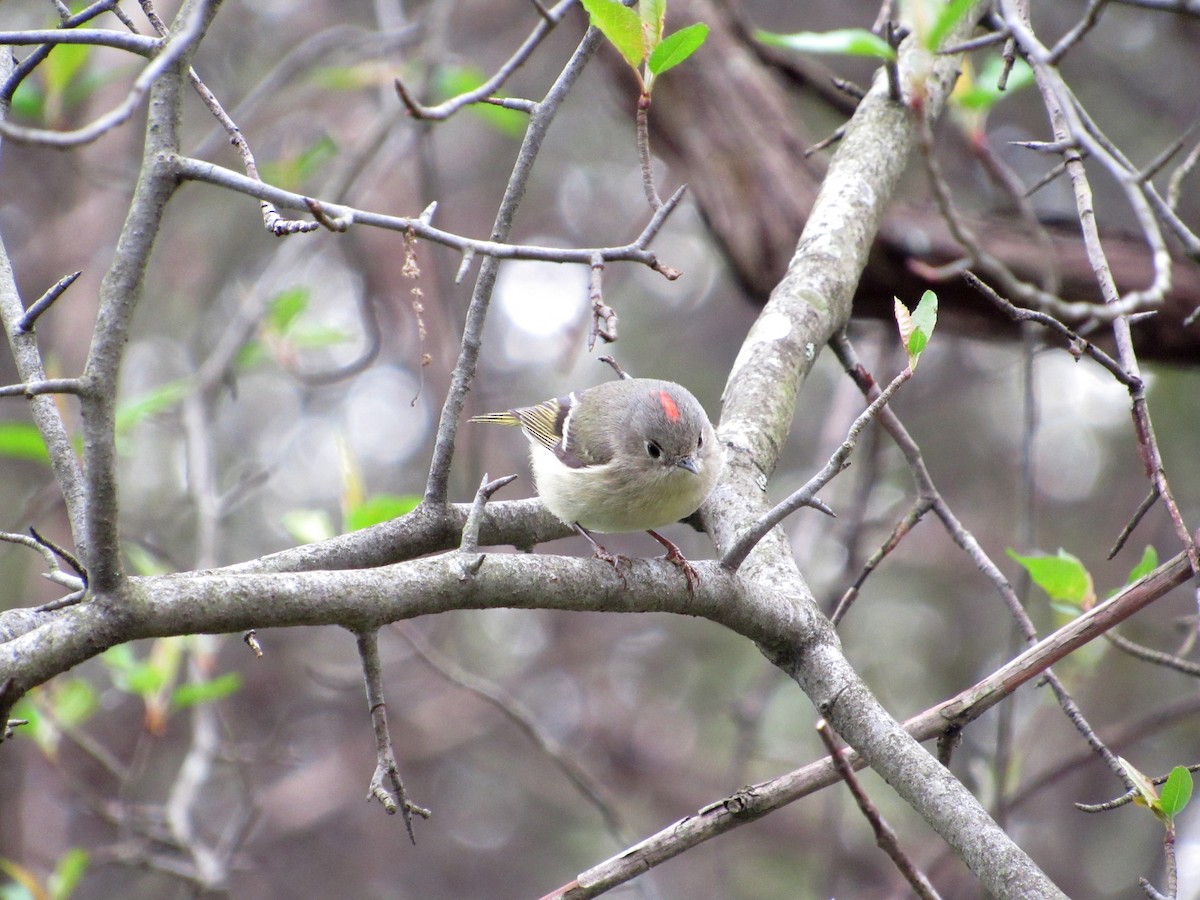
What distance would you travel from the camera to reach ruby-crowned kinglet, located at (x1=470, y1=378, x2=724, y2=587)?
11.4 ft

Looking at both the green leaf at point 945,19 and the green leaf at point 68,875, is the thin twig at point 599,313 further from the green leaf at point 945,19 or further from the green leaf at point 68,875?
the green leaf at point 68,875

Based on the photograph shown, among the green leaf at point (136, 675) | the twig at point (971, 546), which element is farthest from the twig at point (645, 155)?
the green leaf at point (136, 675)

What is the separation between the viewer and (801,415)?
1101 cm

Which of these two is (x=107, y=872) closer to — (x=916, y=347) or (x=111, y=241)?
(x=111, y=241)

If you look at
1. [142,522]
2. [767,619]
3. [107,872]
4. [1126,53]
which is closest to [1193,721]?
[1126,53]

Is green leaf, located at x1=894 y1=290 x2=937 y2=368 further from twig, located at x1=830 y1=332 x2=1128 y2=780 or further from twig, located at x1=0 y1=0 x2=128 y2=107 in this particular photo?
twig, located at x1=0 y1=0 x2=128 y2=107

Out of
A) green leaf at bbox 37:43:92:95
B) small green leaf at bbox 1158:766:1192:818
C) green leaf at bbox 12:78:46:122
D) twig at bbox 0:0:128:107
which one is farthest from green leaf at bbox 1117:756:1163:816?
green leaf at bbox 12:78:46:122

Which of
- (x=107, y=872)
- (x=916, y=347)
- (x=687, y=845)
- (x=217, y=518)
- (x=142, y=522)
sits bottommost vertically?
(x=687, y=845)

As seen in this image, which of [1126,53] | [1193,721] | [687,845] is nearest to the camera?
[687,845]

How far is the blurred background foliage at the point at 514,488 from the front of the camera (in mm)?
7508

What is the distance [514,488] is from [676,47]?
8153mm

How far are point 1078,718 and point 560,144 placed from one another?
407 inches

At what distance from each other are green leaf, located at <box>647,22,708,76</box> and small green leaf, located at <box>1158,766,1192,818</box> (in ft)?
6.62

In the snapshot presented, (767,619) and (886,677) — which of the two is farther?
(886,677)
